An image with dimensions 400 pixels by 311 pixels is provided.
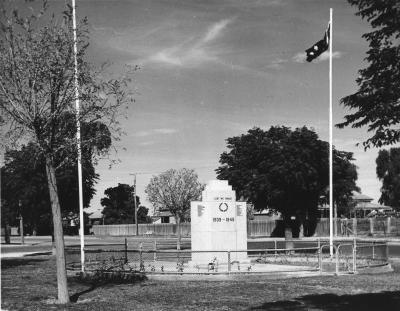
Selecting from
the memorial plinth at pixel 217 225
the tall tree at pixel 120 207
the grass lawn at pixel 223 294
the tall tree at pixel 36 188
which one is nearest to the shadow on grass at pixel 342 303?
the grass lawn at pixel 223 294

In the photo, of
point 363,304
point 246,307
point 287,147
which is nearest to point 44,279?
point 246,307

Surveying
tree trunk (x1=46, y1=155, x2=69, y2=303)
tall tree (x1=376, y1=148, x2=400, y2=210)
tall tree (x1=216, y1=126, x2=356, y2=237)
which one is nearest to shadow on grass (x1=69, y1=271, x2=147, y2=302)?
tree trunk (x1=46, y1=155, x2=69, y2=303)

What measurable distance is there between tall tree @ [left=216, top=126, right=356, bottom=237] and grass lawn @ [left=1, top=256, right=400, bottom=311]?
13117 mm

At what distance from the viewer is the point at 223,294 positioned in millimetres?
14484

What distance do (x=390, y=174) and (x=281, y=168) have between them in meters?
63.9

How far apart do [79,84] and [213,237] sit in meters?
11.3

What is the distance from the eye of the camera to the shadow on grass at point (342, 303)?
11945mm

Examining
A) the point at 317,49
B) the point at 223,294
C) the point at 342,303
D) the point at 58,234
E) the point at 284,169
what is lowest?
the point at 223,294

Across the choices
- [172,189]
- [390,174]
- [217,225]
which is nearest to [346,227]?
[172,189]

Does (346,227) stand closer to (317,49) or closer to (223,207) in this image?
(317,49)

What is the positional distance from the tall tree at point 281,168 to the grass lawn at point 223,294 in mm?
13117

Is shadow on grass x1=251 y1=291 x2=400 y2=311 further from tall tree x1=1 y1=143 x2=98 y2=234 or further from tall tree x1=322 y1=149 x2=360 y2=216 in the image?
tall tree x1=1 y1=143 x2=98 y2=234

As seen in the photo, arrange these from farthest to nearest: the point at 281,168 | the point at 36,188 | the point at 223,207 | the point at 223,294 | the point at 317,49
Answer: the point at 36,188 → the point at 281,168 → the point at 317,49 → the point at 223,207 → the point at 223,294

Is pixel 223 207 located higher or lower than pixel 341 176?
lower
